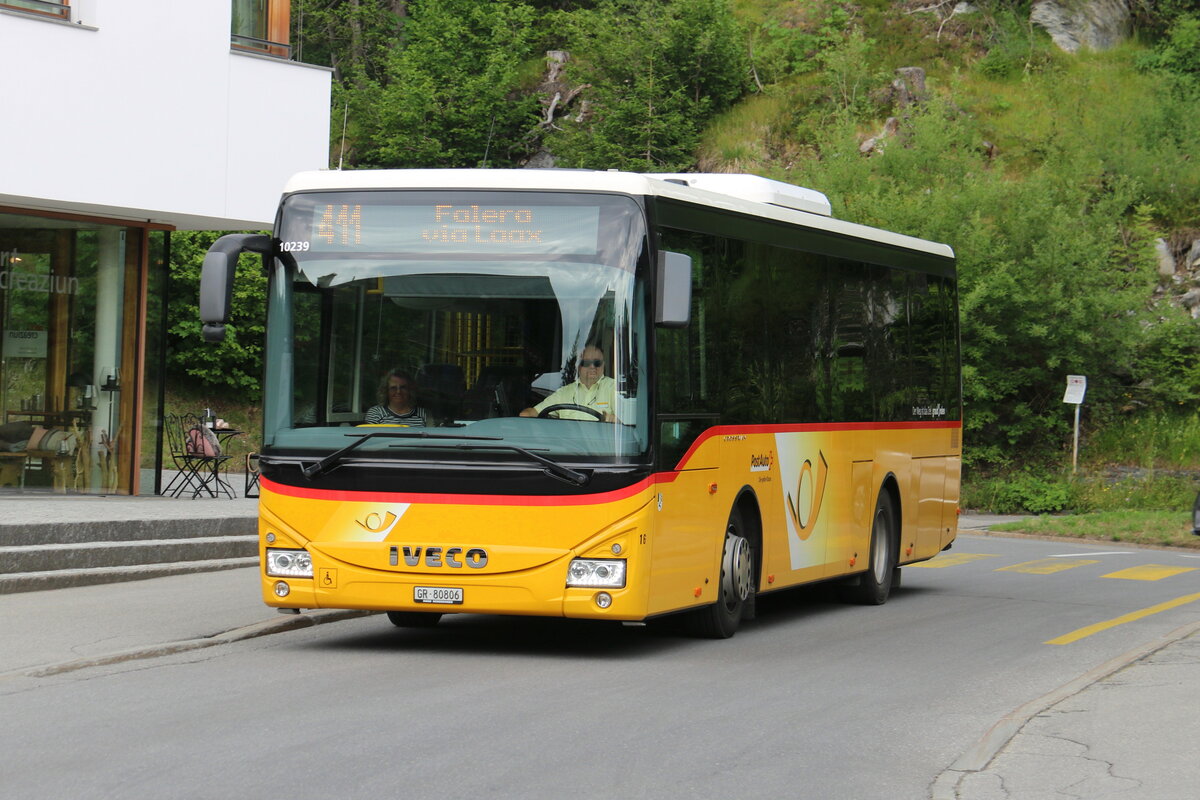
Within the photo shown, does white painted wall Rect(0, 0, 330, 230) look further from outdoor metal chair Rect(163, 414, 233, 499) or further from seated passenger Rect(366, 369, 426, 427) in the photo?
seated passenger Rect(366, 369, 426, 427)

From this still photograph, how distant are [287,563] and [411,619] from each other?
7.27 feet

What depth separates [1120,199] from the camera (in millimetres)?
37844

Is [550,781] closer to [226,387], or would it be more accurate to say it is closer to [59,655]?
[59,655]

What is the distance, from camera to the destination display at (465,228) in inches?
423

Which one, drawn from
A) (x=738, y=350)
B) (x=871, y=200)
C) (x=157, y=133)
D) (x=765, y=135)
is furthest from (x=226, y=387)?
(x=738, y=350)

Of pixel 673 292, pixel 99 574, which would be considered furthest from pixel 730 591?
pixel 99 574

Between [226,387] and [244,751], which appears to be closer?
[244,751]

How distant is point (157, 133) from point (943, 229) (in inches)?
794

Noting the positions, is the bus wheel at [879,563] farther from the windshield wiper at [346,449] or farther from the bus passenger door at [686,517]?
the windshield wiper at [346,449]

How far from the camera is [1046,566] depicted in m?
21.5

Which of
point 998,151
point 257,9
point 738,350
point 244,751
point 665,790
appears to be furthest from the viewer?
point 998,151

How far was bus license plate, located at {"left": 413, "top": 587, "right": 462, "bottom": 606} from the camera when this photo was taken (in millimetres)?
10680

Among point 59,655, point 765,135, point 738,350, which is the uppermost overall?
point 765,135

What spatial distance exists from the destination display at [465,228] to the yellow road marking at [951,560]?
11.3 m
